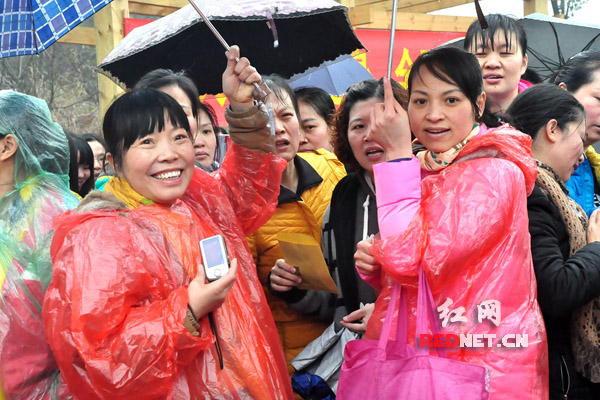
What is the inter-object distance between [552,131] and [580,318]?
0.70m

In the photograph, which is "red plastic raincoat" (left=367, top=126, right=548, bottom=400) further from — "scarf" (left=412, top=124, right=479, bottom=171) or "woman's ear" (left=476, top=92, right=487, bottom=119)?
"woman's ear" (left=476, top=92, right=487, bottom=119)

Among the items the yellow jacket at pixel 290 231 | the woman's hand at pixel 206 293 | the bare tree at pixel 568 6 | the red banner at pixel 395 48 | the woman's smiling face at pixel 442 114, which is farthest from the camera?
the bare tree at pixel 568 6

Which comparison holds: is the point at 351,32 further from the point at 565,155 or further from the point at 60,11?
the point at 60,11

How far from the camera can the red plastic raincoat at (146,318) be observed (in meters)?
1.76

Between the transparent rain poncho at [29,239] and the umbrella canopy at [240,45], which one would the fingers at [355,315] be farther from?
the umbrella canopy at [240,45]

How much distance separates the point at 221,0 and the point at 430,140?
132 cm

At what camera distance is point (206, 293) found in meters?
1.86

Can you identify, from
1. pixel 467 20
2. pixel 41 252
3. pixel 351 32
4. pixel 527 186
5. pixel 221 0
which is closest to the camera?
pixel 527 186

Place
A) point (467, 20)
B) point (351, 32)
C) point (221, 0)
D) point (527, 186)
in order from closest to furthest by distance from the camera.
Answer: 1. point (527, 186)
2. point (221, 0)
3. point (351, 32)
4. point (467, 20)

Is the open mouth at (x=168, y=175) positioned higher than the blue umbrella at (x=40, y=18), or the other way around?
the blue umbrella at (x=40, y=18)

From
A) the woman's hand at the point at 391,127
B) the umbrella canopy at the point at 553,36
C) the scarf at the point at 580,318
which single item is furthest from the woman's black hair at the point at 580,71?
the umbrella canopy at the point at 553,36

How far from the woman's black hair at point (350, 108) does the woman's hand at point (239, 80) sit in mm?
522

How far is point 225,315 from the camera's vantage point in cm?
Answer: 205

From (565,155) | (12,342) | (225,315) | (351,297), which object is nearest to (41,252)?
(12,342)
